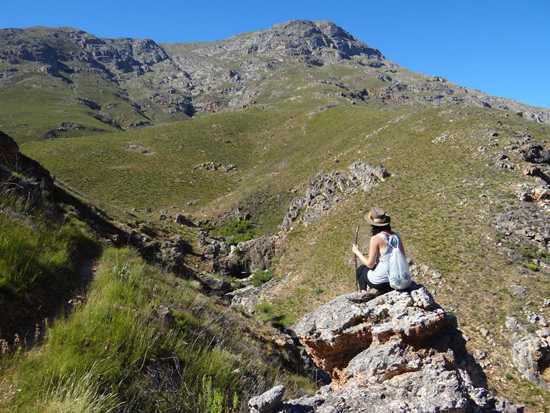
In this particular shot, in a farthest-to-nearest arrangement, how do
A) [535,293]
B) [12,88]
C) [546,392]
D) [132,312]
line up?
[12,88]
[535,293]
[546,392]
[132,312]

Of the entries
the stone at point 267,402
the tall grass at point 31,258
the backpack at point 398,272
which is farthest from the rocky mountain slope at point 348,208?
the stone at point 267,402

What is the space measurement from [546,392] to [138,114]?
18257cm

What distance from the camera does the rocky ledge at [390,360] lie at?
3896 millimetres

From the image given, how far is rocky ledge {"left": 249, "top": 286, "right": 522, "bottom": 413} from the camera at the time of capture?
3.90m

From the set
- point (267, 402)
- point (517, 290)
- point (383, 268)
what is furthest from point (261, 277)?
point (267, 402)

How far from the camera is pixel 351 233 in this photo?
3127 centimetres

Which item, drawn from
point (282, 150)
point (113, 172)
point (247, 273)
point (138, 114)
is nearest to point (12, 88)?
point (138, 114)

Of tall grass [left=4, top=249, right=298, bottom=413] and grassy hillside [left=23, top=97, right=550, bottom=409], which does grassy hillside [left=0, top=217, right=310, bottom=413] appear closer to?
tall grass [left=4, top=249, right=298, bottom=413]

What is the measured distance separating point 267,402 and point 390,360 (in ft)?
6.69

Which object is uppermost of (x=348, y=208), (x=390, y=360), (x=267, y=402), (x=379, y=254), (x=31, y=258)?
(x=348, y=208)

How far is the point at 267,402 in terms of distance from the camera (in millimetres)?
3348

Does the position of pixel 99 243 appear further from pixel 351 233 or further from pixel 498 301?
pixel 351 233

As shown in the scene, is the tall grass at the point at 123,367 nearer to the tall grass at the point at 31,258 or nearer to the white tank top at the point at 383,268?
the tall grass at the point at 31,258

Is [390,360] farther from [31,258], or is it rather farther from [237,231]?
[237,231]
